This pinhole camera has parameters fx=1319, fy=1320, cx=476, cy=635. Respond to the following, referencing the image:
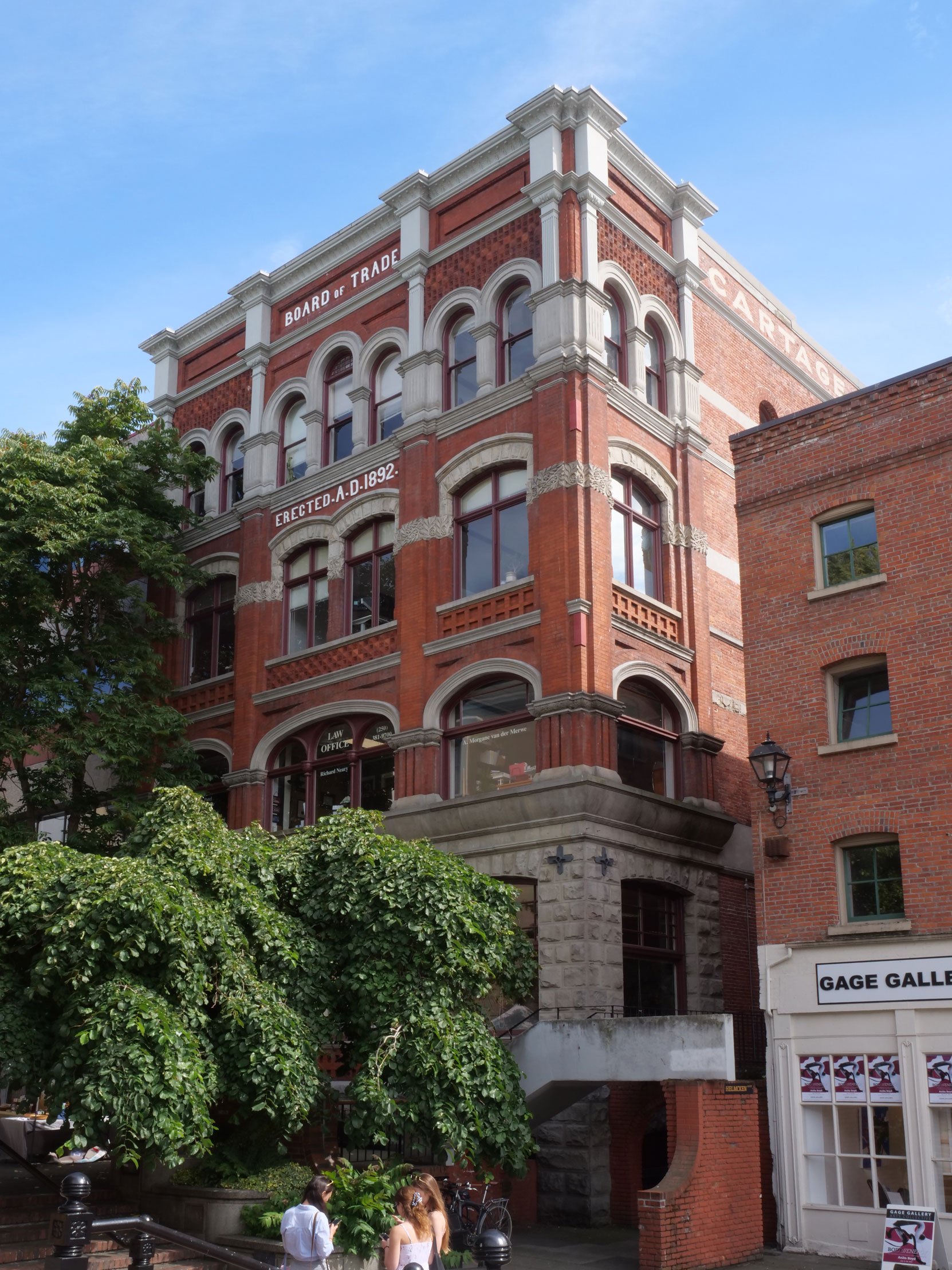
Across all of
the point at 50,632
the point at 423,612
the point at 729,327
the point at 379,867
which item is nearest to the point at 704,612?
the point at 423,612

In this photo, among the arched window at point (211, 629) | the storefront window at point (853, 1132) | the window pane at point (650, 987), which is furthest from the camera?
the arched window at point (211, 629)

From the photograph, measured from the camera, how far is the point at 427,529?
26.6 meters

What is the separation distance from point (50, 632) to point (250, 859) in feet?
38.4

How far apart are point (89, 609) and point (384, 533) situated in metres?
6.87

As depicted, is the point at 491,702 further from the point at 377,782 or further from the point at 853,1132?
the point at 853,1132

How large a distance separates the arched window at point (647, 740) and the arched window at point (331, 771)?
15.6ft

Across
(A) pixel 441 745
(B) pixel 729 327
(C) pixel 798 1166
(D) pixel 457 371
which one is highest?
(B) pixel 729 327

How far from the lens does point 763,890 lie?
19953 millimetres

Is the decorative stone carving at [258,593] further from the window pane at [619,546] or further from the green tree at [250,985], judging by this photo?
the green tree at [250,985]

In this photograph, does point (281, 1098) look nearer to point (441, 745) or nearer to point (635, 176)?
point (441, 745)

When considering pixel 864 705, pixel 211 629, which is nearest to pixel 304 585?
pixel 211 629

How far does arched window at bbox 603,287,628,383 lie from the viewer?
26.8 m

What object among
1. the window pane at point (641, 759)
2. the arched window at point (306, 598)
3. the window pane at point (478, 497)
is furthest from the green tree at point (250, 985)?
the arched window at point (306, 598)

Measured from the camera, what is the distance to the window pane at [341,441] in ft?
98.4
